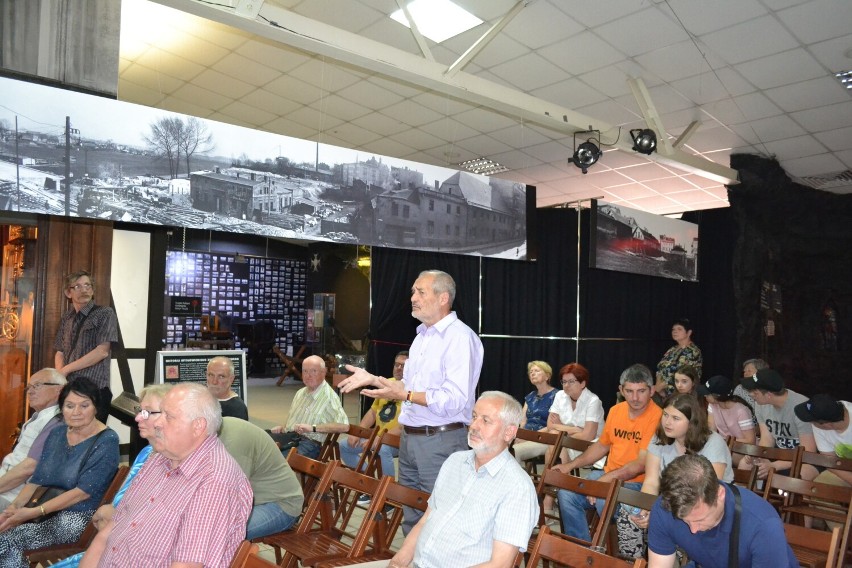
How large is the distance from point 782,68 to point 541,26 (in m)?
2.31

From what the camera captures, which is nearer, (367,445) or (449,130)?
(367,445)

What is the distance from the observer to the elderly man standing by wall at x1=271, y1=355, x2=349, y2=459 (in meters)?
4.98

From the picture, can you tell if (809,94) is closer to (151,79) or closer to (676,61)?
(676,61)

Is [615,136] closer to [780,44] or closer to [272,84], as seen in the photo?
[780,44]

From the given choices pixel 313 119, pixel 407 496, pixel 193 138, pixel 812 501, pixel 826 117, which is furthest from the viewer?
pixel 313 119

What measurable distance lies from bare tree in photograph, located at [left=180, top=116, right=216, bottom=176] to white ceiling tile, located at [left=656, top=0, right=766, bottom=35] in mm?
3577

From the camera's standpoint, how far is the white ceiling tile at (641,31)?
537 centimetres

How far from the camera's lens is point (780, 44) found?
5.66 metres

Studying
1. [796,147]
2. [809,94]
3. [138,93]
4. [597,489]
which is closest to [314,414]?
[597,489]

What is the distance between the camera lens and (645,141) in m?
6.77

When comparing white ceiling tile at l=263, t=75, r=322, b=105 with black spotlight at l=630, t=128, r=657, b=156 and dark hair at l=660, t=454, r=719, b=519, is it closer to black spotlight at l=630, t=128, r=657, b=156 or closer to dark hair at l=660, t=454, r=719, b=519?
black spotlight at l=630, t=128, r=657, b=156

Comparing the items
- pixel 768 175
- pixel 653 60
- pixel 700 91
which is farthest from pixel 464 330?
pixel 768 175

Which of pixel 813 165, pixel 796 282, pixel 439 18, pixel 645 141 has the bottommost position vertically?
pixel 796 282

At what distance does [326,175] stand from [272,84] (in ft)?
7.80
